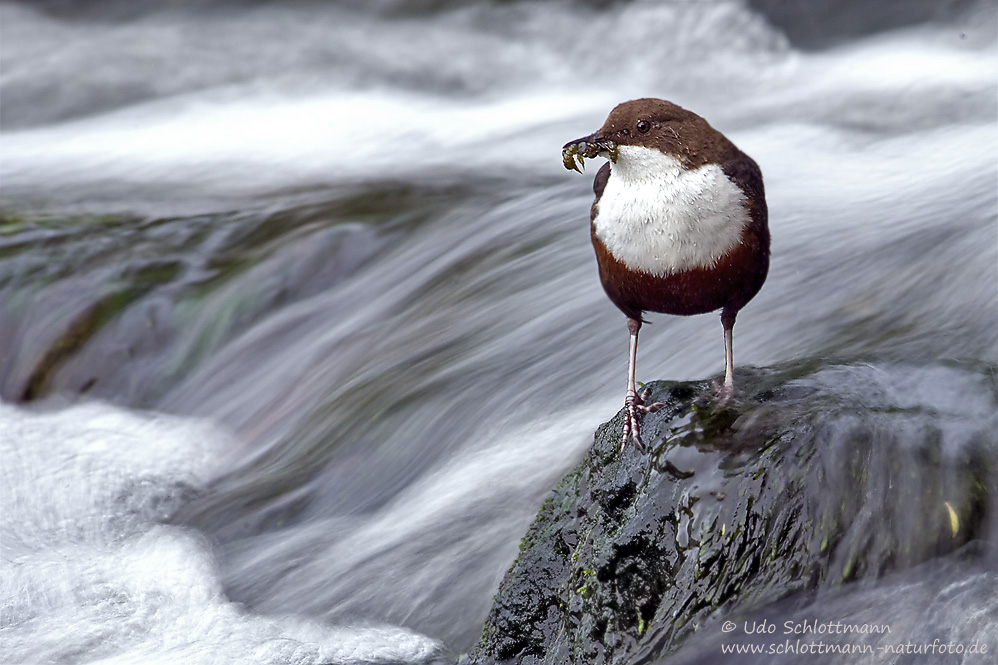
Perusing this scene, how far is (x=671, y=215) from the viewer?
2.65 m

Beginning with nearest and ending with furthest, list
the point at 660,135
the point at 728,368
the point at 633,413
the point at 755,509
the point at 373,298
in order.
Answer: the point at 755,509 < the point at 660,135 < the point at 633,413 < the point at 728,368 < the point at 373,298

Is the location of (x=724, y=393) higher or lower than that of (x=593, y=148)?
lower

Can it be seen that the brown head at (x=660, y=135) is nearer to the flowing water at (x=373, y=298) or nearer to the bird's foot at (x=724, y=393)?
the bird's foot at (x=724, y=393)

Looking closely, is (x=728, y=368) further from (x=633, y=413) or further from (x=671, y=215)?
(x=671, y=215)

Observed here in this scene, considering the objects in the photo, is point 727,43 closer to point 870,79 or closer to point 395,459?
point 870,79

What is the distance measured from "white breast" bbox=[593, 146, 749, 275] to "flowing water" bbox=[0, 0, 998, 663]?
2.99ft

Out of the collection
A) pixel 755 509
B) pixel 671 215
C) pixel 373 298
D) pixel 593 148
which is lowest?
pixel 755 509

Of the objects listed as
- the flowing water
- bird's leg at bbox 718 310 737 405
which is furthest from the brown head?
the flowing water

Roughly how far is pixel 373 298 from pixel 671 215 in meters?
3.33

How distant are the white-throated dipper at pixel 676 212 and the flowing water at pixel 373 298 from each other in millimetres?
845

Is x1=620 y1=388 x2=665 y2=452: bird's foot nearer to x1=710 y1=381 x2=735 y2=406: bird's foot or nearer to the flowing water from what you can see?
x1=710 y1=381 x2=735 y2=406: bird's foot

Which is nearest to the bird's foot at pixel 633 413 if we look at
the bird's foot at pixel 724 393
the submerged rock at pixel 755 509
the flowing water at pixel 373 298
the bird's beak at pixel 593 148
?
the submerged rock at pixel 755 509

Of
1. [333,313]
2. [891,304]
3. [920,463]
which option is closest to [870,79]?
[891,304]

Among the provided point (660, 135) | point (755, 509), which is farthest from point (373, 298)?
point (755, 509)
